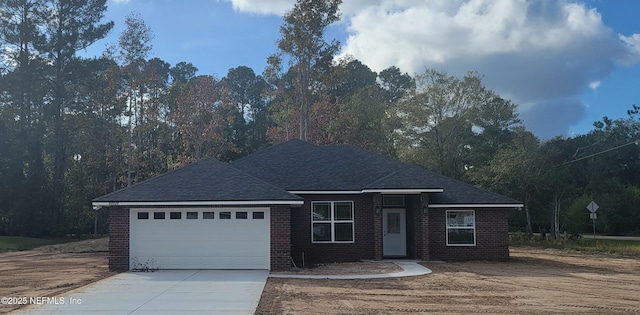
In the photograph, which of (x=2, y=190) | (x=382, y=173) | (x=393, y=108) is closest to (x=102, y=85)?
(x=2, y=190)

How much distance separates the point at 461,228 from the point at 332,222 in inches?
193

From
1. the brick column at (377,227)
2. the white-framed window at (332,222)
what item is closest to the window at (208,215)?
the white-framed window at (332,222)

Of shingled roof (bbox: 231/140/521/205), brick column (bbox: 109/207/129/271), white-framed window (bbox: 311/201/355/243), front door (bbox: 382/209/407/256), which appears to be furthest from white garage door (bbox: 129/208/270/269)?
front door (bbox: 382/209/407/256)

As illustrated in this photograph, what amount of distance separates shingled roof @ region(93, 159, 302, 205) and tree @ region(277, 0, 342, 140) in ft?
72.7

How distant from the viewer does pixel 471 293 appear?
42.8ft

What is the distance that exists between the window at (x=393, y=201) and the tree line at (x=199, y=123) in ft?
53.6

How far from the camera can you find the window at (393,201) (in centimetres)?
2267

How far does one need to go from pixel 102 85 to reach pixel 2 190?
11.1 m

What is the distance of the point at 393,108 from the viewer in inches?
1695

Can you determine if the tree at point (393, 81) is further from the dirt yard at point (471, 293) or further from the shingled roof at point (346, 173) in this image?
the dirt yard at point (471, 293)

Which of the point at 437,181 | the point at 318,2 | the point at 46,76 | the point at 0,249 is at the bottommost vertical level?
the point at 0,249

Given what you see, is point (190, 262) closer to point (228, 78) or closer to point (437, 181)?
point (437, 181)

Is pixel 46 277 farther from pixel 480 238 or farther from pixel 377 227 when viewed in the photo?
pixel 480 238

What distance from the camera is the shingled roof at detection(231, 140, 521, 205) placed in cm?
2148
